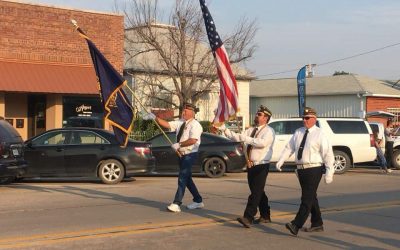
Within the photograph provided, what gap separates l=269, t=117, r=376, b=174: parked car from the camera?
19844 millimetres

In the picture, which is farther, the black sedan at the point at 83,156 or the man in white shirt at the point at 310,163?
the black sedan at the point at 83,156

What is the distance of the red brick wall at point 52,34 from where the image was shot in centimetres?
2102

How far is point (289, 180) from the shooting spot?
1702 centimetres

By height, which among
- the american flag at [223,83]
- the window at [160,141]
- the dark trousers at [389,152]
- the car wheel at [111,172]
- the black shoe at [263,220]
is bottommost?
the black shoe at [263,220]

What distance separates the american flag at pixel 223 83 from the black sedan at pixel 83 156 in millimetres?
5547

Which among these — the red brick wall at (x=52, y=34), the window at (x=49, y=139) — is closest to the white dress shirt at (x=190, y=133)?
the window at (x=49, y=139)

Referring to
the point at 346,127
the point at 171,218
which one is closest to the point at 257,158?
the point at 171,218

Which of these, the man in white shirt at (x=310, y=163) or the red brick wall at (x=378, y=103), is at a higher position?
the red brick wall at (x=378, y=103)

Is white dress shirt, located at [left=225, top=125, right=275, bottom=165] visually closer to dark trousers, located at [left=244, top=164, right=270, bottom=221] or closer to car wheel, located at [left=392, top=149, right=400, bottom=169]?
dark trousers, located at [left=244, top=164, right=270, bottom=221]

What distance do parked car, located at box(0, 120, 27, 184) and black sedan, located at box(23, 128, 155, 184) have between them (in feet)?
3.57

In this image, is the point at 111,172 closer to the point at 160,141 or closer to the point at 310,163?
the point at 160,141

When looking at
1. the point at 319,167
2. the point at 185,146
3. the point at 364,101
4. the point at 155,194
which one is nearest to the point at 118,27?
the point at 155,194

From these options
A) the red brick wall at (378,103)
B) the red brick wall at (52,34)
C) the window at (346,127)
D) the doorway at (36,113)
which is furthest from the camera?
the red brick wall at (378,103)

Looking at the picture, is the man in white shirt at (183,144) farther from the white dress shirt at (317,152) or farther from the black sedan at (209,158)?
the black sedan at (209,158)
